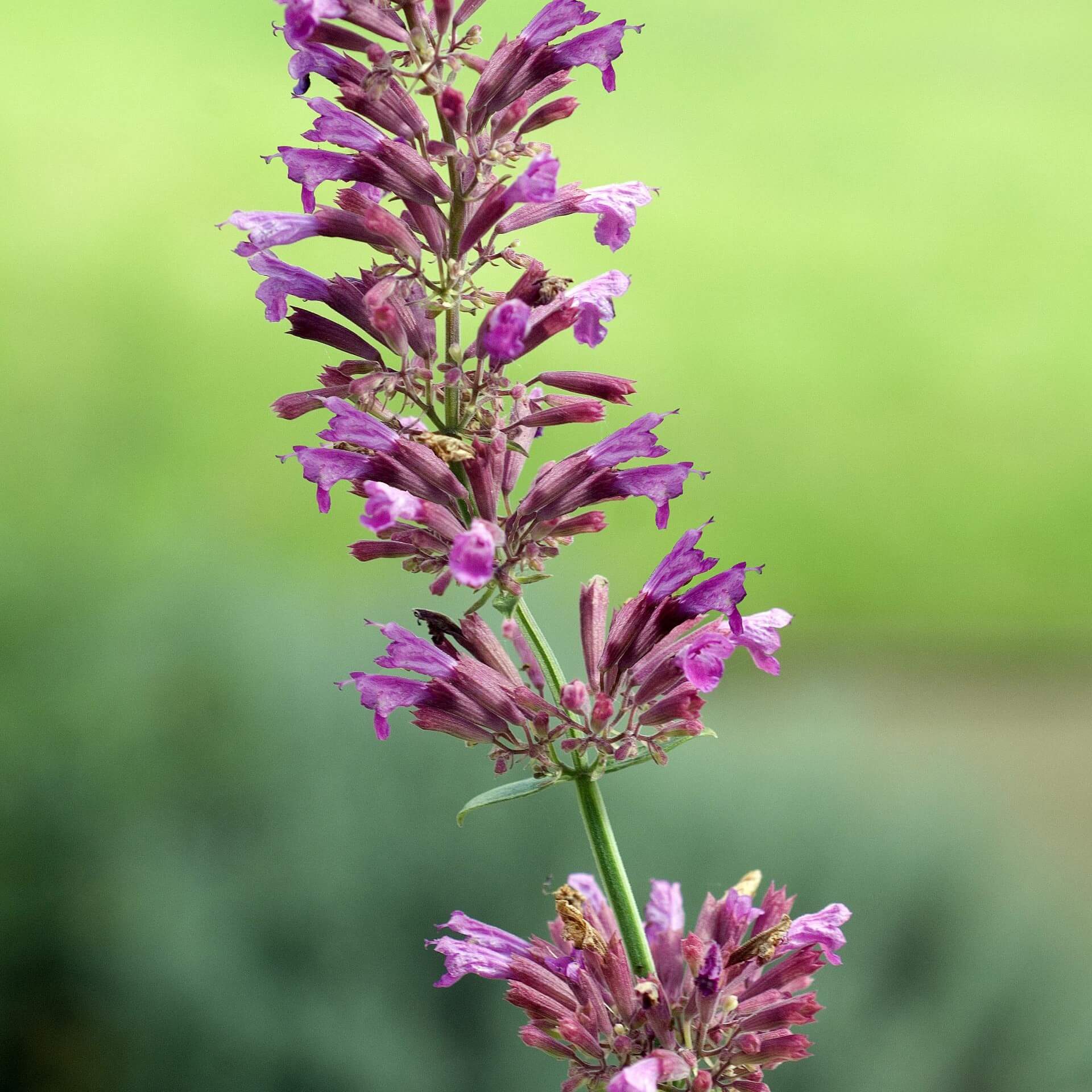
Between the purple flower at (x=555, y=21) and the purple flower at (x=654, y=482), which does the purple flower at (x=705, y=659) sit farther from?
the purple flower at (x=555, y=21)

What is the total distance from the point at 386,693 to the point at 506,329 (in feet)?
1.43

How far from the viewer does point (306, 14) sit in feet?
3.68

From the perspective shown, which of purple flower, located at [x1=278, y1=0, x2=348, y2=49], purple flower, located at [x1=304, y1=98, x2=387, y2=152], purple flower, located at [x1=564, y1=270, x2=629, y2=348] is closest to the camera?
purple flower, located at [x1=278, y1=0, x2=348, y2=49]

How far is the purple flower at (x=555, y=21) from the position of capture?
1.27 m

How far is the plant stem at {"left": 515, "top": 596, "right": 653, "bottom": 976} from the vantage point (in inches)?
49.9

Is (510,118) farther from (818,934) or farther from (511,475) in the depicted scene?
(818,934)

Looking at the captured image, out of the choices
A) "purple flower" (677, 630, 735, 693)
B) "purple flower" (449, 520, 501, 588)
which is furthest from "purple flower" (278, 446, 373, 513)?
"purple flower" (677, 630, 735, 693)

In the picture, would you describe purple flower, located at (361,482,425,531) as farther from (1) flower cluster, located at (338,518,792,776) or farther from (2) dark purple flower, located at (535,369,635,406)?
(2) dark purple flower, located at (535,369,635,406)

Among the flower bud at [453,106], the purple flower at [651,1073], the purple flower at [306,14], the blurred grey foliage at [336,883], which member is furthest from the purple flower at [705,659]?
the blurred grey foliage at [336,883]

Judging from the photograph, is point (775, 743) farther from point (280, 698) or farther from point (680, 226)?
point (680, 226)

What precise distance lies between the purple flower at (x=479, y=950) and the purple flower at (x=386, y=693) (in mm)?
238

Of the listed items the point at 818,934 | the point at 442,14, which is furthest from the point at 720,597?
the point at 442,14

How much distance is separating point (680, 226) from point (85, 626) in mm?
4513

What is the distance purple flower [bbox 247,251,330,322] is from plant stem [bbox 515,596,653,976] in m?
0.39
